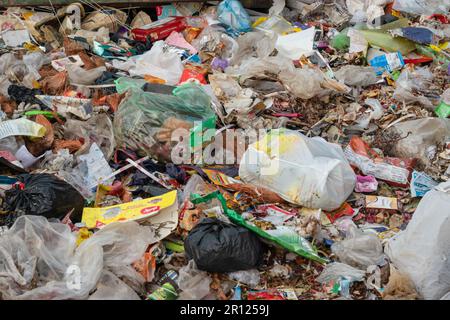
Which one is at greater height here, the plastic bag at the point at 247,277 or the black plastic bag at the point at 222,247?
the black plastic bag at the point at 222,247

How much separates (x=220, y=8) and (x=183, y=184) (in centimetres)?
288

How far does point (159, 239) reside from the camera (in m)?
3.18

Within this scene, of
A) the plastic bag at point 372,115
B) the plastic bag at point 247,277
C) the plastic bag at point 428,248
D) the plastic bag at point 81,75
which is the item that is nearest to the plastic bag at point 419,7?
the plastic bag at point 372,115

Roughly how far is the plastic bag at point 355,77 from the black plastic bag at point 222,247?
7.81 feet

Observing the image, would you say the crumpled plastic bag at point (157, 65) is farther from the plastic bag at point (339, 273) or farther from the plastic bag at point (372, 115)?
the plastic bag at point (339, 273)

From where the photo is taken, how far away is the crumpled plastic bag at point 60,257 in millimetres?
2738

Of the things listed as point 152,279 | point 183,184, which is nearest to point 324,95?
point 183,184

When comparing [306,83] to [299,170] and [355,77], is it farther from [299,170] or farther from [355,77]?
[299,170]

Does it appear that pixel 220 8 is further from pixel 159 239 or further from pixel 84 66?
pixel 159 239

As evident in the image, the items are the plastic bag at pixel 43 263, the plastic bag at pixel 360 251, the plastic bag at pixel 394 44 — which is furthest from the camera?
the plastic bag at pixel 394 44

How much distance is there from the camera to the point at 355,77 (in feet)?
16.2

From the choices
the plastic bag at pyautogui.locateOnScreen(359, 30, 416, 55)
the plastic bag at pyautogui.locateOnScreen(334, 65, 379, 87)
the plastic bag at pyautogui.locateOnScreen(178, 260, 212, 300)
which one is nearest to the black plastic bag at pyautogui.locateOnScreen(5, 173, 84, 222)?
the plastic bag at pyautogui.locateOnScreen(178, 260, 212, 300)

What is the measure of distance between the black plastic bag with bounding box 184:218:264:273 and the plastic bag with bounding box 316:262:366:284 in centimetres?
37

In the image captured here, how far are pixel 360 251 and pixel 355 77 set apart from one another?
2.24 m
